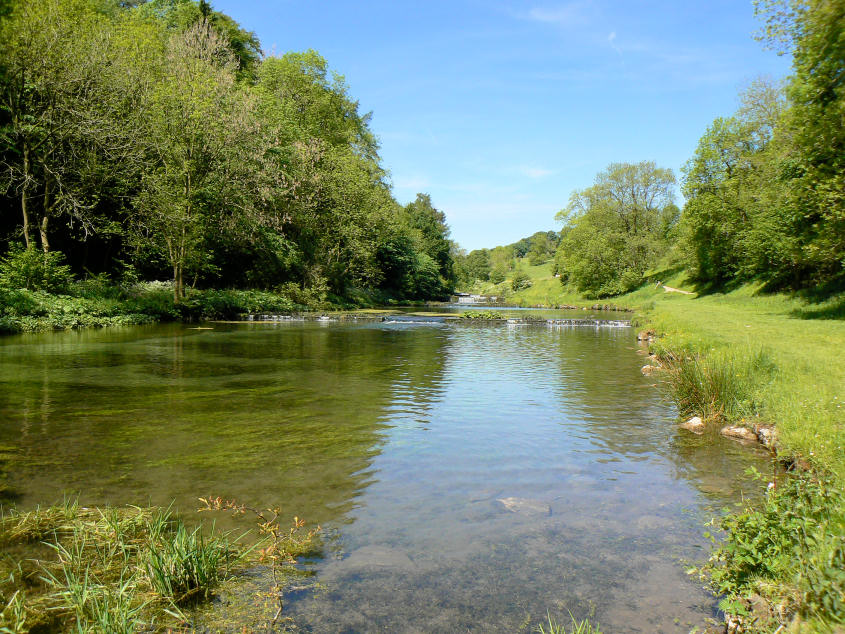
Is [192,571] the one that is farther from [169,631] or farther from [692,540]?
[692,540]

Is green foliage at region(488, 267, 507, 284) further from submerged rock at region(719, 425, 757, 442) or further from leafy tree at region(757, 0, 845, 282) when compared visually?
submerged rock at region(719, 425, 757, 442)

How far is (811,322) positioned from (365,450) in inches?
872

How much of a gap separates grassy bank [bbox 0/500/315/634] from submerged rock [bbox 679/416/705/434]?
292 inches

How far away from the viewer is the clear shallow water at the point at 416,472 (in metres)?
4.40

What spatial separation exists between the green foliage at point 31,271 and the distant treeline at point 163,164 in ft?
0.51

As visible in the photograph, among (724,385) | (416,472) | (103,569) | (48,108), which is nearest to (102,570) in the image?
(103,569)

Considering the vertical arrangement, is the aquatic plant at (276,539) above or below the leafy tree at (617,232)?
below

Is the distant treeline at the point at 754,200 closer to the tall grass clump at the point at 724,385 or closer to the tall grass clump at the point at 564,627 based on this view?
the tall grass clump at the point at 724,385

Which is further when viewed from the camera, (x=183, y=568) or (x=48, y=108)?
(x=48, y=108)

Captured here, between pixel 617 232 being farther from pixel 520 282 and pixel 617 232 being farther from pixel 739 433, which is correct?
pixel 739 433

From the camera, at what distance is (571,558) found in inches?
201

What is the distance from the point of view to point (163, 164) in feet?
109

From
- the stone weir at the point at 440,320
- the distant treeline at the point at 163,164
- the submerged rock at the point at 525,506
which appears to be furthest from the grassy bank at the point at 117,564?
the stone weir at the point at 440,320

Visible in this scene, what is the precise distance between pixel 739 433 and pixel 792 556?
19.0ft
